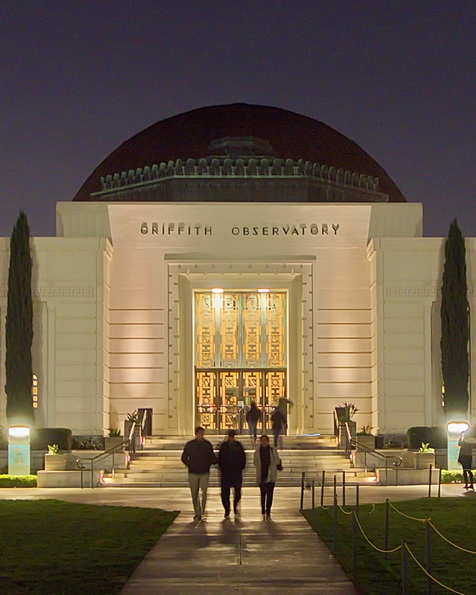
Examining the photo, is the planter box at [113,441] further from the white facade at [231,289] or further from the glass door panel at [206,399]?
the glass door panel at [206,399]

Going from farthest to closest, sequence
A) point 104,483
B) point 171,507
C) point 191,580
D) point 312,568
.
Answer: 1. point 104,483
2. point 171,507
3. point 312,568
4. point 191,580

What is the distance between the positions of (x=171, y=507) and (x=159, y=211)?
16.8m

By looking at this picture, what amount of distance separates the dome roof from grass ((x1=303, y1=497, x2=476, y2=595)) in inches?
1015

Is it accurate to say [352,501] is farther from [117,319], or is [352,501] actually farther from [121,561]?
[117,319]

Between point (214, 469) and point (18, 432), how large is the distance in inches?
205

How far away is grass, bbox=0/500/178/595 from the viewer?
1292cm

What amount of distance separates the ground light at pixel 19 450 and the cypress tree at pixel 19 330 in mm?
2992

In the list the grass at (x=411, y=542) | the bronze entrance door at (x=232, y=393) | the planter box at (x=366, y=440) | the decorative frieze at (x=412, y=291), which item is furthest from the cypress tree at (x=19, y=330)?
the grass at (x=411, y=542)

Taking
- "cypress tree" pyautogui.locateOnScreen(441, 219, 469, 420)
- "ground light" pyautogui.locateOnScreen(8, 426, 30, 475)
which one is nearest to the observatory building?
"cypress tree" pyautogui.locateOnScreen(441, 219, 469, 420)

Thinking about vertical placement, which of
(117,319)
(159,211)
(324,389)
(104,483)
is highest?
(159,211)

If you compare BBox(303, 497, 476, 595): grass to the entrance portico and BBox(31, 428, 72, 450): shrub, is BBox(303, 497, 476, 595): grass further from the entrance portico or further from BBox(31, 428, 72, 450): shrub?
the entrance portico

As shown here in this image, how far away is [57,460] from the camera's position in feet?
98.1

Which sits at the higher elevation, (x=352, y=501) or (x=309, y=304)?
(x=309, y=304)

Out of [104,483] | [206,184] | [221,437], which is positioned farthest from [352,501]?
[206,184]
